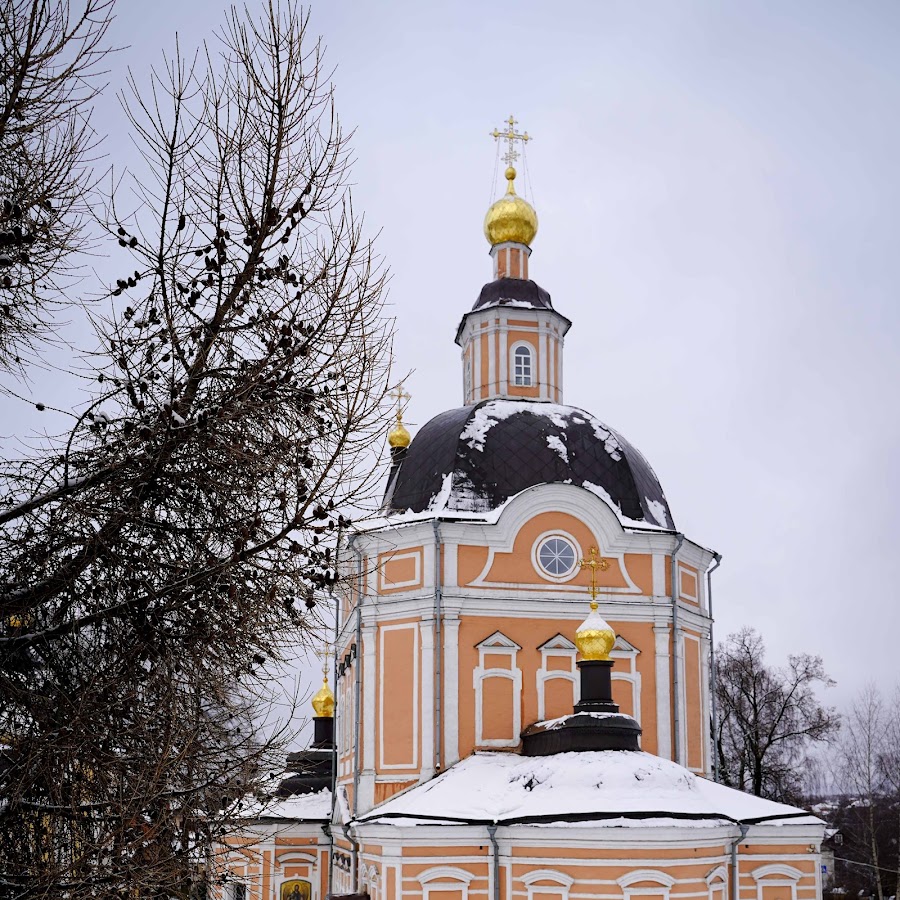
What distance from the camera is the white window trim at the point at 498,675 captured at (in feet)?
61.2

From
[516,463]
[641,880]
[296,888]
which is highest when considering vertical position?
[516,463]

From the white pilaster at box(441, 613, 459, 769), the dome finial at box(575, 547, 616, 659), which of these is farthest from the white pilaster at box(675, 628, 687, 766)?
the white pilaster at box(441, 613, 459, 769)

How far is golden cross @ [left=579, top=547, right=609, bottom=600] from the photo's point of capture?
18.5 metres

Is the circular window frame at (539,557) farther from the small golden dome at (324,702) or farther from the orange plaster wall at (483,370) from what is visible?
the small golden dome at (324,702)

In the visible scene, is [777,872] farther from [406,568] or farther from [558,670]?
[406,568]

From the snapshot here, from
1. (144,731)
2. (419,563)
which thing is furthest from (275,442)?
(419,563)

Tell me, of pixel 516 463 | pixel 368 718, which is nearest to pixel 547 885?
pixel 368 718

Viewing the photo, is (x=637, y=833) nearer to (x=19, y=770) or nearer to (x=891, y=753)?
(x=19, y=770)

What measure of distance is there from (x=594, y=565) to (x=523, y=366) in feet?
19.2

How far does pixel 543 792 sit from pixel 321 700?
14.0m

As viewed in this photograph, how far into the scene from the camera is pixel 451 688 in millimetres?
18672

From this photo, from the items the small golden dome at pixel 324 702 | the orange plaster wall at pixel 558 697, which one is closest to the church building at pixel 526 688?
the orange plaster wall at pixel 558 697

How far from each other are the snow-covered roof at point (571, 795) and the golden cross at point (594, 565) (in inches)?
120

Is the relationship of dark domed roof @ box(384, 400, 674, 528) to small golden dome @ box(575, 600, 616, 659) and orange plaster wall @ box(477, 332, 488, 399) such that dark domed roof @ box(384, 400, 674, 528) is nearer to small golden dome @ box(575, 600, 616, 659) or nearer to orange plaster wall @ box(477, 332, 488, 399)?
orange plaster wall @ box(477, 332, 488, 399)
